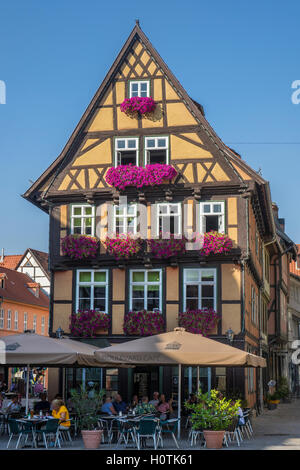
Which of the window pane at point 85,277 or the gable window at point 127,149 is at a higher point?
the gable window at point 127,149

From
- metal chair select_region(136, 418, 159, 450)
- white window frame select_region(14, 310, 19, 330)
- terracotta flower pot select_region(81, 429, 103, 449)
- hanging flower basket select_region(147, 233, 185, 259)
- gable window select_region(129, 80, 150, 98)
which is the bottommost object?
terracotta flower pot select_region(81, 429, 103, 449)

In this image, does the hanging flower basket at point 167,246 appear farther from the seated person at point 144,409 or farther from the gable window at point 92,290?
the seated person at point 144,409

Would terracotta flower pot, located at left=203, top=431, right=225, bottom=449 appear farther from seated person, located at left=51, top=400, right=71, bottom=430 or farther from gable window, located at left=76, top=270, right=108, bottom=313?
gable window, located at left=76, top=270, right=108, bottom=313

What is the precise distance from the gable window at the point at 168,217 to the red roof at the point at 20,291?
31.3m

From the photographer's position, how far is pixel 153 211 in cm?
2712

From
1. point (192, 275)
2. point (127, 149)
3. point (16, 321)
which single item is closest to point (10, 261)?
point (16, 321)

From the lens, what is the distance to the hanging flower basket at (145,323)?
85.4 ft

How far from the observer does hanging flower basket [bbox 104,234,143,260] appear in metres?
→ 26.3

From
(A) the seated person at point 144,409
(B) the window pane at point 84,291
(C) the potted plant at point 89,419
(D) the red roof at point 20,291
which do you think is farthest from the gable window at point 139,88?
(D) the red roof at point 20,291

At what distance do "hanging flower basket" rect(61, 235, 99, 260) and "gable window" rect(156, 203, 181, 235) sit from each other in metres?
2.34

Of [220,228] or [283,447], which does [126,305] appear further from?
A: [283,447]

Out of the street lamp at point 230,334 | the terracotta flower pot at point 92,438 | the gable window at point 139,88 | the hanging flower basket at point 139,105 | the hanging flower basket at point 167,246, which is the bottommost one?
the terracotta flower pot at point 92,438

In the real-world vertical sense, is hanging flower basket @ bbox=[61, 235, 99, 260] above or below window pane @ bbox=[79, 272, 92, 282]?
above

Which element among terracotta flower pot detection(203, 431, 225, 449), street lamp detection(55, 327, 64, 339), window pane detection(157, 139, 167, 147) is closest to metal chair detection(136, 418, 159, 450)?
terracotta flower pot detection(203, 431, 225, 449)
